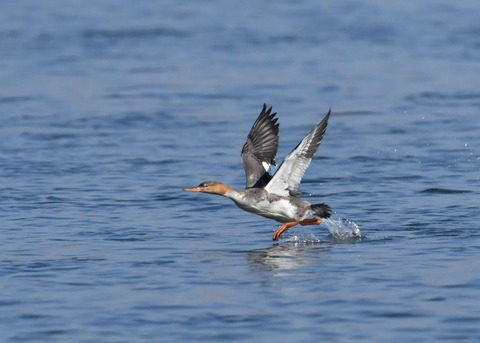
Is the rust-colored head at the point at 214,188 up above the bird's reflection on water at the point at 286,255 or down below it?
above

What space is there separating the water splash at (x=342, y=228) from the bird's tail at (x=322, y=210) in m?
0.33

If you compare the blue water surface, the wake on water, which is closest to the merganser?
the wake on water

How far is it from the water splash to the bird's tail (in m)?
0.33

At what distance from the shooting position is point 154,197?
15.1 meters

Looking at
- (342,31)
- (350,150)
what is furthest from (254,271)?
(342,31)

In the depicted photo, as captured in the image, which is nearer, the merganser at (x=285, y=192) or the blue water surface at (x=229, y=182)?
the blue water surface at (x=229, y=182)

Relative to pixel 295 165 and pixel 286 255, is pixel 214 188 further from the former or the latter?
pixel 286 255

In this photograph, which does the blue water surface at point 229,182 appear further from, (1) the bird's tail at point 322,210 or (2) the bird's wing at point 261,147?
(2) the bird's wing at point 261,147

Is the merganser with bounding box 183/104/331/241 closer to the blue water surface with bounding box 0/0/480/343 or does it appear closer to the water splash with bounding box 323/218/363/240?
the water splash with bounding box 323/218/363/240

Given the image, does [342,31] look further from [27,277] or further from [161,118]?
[27,277]

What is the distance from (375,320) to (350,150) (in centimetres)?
932

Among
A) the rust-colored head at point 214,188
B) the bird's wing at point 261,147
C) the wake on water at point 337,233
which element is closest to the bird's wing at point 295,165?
the rust-colored head at point 214,188

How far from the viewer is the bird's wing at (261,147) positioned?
13.5 metres

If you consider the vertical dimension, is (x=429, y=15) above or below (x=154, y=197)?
above
